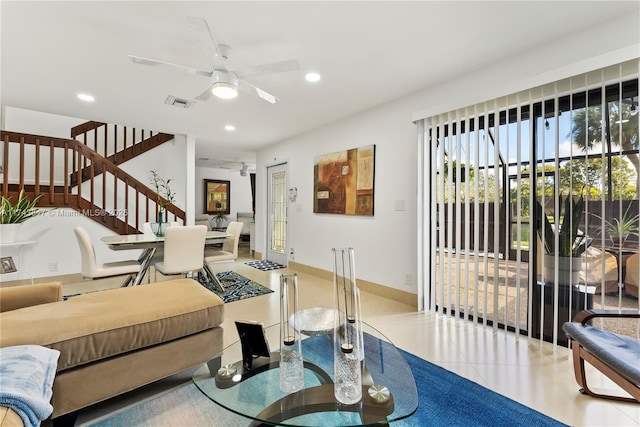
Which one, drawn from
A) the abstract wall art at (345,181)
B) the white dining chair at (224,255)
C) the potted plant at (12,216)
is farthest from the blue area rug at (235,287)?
the potted plant at (12,216)

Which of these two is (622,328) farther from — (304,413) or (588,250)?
(304,413)

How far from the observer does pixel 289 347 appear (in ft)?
4.09

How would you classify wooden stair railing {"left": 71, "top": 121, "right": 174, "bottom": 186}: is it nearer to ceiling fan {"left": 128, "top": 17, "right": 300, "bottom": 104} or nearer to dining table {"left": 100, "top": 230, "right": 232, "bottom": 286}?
dining table {"left": 100, "top": 230, "right": 232, "bottom": 286}

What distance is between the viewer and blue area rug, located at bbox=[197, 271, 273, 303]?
3.59 m

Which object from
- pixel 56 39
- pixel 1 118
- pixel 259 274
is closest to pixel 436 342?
pixel 259 274

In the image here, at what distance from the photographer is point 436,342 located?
7.75 ft

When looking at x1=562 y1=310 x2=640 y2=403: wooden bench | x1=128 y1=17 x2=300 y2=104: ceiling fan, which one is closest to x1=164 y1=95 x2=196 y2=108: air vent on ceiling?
x1=128 y1=17 x2=300 y2=104: ceiling fan

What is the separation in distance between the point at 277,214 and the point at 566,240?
4.73 m

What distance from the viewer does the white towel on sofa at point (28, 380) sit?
95cm

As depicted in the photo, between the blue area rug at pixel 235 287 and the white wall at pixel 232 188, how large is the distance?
16.4 feet

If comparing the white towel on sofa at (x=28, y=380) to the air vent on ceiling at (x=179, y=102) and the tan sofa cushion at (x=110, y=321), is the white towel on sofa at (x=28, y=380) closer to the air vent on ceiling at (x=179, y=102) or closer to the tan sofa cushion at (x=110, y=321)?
the tan sofa cushion at (x=110, y=321)

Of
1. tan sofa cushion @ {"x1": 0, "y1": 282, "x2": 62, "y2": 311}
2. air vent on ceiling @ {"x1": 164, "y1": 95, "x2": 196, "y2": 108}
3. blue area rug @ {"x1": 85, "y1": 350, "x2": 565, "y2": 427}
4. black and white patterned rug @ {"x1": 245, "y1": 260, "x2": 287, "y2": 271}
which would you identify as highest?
air vent on ceiling @ {"x1": 164, "y1": 95, "x2": 196, "y2": 108}

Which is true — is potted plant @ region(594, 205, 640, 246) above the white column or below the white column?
below

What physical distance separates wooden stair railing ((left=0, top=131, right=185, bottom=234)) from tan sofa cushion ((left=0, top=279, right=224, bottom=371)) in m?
3.27
